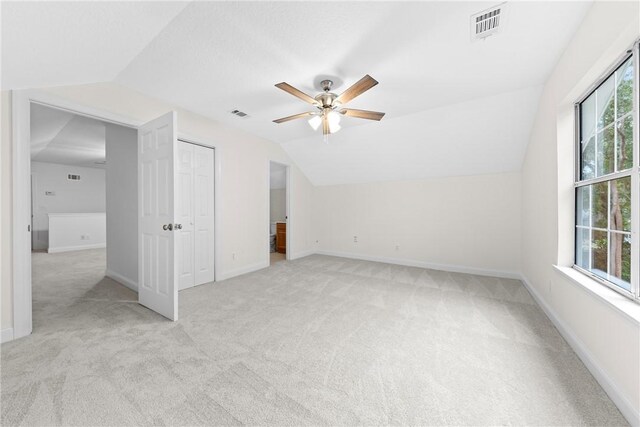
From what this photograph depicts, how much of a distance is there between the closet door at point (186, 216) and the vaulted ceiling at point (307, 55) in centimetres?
69

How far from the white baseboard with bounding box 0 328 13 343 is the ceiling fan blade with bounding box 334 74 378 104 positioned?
362 centimetres

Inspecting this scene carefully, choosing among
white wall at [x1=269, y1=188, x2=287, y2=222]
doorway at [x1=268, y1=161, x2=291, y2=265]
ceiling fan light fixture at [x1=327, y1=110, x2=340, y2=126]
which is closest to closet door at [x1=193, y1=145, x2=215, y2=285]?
doorway at [x1=268, y1=161, x2=291, y2=265]

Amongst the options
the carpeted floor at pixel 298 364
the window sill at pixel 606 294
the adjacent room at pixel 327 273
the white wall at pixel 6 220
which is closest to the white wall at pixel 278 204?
the adjacent room at pixel 327 273

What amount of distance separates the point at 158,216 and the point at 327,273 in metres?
2.73

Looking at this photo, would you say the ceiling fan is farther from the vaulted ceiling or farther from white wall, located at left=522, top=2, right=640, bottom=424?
white wall, located at left=522, top=2, right=640, bottom=424

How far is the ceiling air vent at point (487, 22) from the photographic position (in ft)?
5.53

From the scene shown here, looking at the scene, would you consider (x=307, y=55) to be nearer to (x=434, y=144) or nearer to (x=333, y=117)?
(x=333, y=117)

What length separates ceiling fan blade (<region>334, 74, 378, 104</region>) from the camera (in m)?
2.06

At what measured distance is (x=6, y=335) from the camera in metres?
2.02

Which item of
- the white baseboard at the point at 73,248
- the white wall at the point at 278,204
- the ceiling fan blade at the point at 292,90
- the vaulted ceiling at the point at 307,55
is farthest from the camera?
the white wall at the point at 278,204

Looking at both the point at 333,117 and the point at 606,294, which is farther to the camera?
the point at 333,117

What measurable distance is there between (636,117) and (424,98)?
1880 mm

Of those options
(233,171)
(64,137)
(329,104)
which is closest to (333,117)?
(329,104)

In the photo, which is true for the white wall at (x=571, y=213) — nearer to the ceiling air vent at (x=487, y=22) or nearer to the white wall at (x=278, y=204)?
the ceiling air vent at (x=487, y=22)
